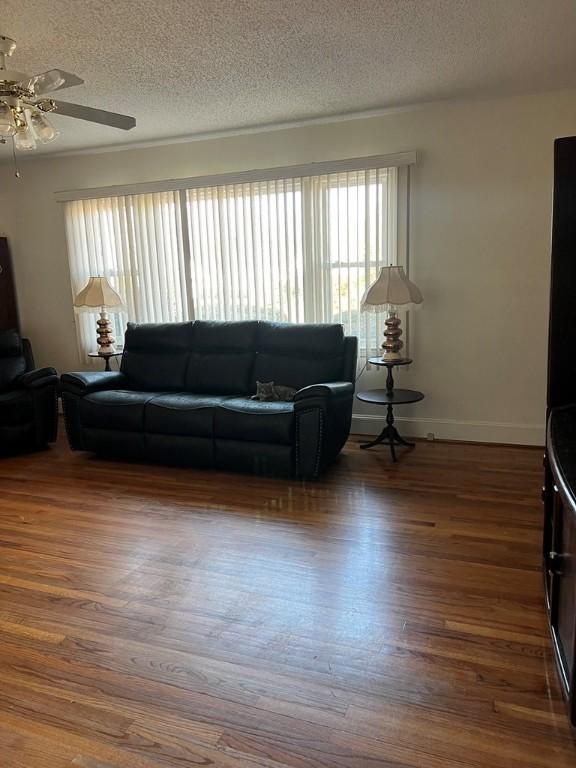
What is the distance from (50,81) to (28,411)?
9.14ft

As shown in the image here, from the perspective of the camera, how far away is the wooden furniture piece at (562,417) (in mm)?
1680

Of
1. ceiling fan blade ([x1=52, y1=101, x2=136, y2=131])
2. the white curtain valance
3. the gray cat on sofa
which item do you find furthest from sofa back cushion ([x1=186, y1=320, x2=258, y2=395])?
ceiling fan blade ([x1=52, y1=101, x2=136, y2=131])

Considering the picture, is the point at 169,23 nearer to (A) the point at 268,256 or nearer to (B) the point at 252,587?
(A) the point at 268,256

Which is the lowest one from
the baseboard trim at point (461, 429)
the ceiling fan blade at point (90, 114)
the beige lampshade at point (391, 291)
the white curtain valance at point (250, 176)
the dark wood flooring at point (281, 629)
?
the dark wood flooring at point (281, 629)

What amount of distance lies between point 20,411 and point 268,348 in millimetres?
2048

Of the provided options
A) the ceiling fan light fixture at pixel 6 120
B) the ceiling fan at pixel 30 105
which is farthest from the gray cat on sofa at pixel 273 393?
the ceiling fan light fixture at pixel 6 120

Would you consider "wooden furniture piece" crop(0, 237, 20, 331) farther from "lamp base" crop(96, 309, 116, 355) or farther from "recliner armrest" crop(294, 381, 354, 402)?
"recliner armrest" crop(294, 381, 354, 402)

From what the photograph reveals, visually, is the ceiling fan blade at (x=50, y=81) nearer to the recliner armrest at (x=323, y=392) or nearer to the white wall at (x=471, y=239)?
the recliner armrest at (x=323, y=392)

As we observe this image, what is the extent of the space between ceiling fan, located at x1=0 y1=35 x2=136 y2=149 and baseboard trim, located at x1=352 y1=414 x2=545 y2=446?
2945 mm

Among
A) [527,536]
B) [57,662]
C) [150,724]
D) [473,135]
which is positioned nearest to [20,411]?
[57,662]

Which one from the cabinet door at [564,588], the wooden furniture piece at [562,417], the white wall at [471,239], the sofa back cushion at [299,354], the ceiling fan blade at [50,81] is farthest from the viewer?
the sofa back cushion at [299,354]

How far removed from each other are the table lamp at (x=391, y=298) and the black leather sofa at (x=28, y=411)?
2650 mm

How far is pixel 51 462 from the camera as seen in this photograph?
431 centimetres

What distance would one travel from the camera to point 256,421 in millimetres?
3697
